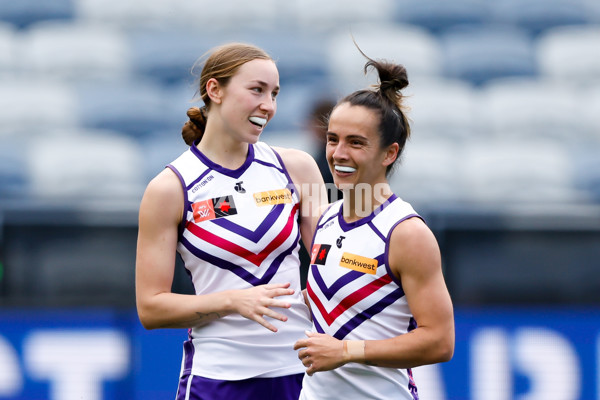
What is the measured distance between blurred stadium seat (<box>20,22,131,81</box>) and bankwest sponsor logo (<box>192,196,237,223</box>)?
494 cm

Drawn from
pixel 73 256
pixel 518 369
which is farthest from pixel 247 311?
pixel 518 369

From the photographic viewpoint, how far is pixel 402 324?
8.04 feet

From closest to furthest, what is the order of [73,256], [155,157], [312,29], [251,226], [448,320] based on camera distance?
[448,320], [251,226], [73,256], [155,157], [312,29]

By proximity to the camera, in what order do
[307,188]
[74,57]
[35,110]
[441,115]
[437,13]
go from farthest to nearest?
[437,13] < [74,57] < [441,115] < [35,110] < [307,188]

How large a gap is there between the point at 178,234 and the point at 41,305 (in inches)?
76.6

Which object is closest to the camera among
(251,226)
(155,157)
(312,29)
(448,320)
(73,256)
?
(448,320)

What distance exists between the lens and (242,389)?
272 cm

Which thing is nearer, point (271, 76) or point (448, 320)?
point (448, 320)

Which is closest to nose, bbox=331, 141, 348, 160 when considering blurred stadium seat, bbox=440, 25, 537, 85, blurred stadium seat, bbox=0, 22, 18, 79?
blurred stadium seat, bbox=440, 25, 537, 85

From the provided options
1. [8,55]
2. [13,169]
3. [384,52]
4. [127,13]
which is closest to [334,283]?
[13,169]

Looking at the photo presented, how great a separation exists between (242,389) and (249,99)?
92cm

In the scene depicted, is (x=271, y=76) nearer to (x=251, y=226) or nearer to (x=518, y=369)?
(x=251, y=226)

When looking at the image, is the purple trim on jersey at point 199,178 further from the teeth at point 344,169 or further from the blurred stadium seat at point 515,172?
the blurred stadium seat at point 515,172

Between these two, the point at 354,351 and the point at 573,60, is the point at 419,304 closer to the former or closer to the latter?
the point at 354,351
